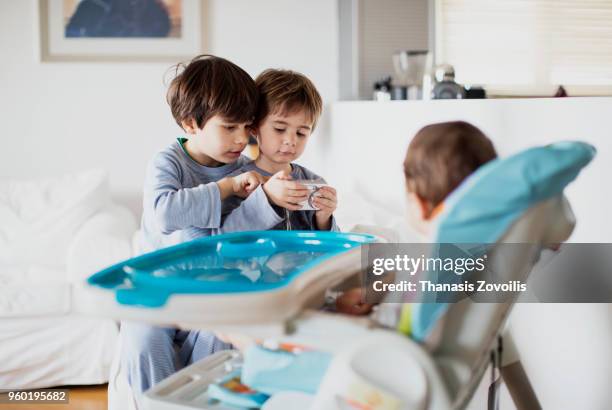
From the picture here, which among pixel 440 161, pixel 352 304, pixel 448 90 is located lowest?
pixel 352 304

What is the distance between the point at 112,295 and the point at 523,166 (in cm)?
52

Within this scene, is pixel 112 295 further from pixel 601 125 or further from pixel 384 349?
pixel 601 125

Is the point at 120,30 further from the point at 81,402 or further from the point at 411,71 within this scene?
the point at 81,402

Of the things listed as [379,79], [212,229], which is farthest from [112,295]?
[379,79]

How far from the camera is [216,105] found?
1.47 meters

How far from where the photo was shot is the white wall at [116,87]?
3514 millimetres

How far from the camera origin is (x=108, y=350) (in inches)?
106

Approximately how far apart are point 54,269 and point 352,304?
2269 millimetres

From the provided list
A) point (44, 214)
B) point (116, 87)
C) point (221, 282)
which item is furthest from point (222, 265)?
point (116, 87)

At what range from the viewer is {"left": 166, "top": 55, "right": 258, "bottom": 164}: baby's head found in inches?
58.1

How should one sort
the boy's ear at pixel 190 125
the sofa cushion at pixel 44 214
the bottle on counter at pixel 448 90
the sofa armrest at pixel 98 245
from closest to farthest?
the boy's ear at pixel 190 125 → the bottle on counter at pixel 448 90 → the sofa armrest at pixel 98 245 → the sofa cushion at pixel 44 214

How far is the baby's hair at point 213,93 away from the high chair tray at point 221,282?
297mm

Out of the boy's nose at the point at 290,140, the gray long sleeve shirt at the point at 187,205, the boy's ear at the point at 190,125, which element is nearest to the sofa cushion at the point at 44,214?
the gray long sleeve shirt at the point at 187,205

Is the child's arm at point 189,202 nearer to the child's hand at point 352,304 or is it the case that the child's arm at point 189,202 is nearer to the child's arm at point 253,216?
the child's arm at point 253,216
